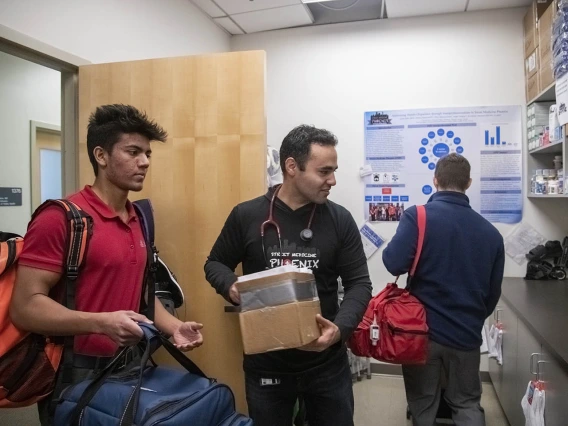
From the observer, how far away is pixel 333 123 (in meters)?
3.54

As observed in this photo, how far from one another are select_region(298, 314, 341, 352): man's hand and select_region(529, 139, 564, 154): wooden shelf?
79.2 inches

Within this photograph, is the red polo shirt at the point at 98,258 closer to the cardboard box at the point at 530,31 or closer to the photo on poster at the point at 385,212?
the photo on poster at the point at 385,212

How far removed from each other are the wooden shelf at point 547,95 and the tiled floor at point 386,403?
2.02 metres

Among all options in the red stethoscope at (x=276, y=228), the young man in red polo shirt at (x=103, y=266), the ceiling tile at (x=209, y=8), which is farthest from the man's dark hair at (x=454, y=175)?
the ceiling tile at (x=209, y=8)

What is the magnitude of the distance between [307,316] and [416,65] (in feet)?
8.95

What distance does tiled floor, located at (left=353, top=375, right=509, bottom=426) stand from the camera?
9.09 feet

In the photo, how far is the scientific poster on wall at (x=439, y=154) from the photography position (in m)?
3.22

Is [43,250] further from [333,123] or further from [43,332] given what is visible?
[333,123]

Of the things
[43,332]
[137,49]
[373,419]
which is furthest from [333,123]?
[43,332]

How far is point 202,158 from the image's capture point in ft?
6.20

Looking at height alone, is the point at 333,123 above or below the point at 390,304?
above

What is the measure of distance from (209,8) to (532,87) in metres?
2.27

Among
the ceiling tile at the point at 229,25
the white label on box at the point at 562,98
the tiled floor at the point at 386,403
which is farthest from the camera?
the ceiling tile at the point at 229,25

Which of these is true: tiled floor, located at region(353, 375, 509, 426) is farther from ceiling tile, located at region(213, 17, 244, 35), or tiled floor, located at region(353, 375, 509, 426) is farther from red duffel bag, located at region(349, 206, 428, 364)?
ceiling tile, located at region(213, 17, 244, 35)
